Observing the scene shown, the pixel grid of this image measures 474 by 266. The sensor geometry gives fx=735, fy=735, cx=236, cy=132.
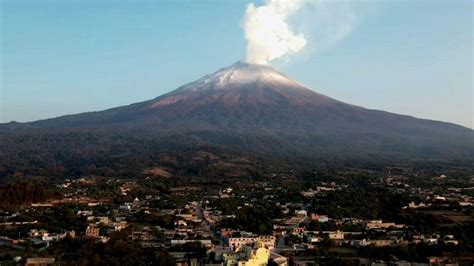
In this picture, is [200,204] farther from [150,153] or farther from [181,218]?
[150,153]

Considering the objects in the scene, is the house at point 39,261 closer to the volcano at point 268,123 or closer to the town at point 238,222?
the town at point 238,222

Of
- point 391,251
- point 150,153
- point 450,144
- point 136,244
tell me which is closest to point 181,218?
point 136,244

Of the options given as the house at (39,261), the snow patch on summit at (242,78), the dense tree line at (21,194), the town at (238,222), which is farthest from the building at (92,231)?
the snow patch on summit at (242,78)

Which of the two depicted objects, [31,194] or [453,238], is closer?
→ [453,238]

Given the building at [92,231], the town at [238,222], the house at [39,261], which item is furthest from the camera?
the building at [92,231]

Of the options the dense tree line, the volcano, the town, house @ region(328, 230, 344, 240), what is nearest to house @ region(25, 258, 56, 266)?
the town

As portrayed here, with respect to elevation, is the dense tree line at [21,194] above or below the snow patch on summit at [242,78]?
below

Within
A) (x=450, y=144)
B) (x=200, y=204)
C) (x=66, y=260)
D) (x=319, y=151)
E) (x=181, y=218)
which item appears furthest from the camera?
(x=450, y=144)
